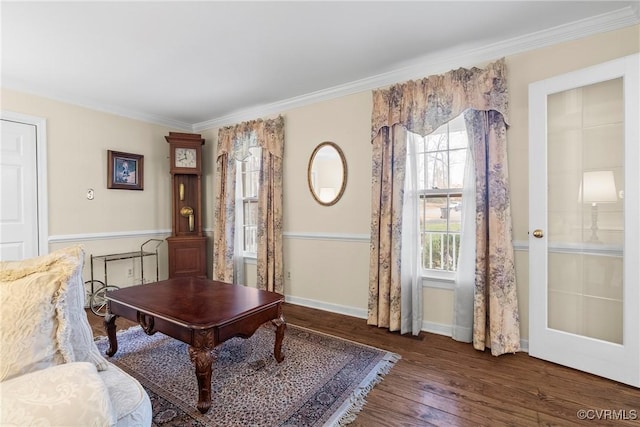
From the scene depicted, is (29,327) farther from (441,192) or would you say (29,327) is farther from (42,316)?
(441,192)

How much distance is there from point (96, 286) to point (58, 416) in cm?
348

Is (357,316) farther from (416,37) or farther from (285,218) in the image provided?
(416,37)

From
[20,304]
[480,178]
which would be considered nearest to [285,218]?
[480,178]

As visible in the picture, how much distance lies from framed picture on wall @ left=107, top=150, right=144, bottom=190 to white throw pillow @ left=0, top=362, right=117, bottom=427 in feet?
11.3

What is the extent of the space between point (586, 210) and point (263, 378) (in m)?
2.55

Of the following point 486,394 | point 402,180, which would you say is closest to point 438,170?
point 402,180

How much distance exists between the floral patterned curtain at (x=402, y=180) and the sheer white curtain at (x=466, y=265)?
4.0 inches

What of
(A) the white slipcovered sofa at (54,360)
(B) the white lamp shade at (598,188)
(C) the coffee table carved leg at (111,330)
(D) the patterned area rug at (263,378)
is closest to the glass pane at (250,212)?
(D) the patterned area rug at (263,378)

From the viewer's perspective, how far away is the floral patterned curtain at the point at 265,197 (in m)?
3.59

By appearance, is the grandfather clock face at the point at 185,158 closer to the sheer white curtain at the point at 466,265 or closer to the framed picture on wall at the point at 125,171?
the framed picture on wall at the point at 125,171

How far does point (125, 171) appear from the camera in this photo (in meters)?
3.85

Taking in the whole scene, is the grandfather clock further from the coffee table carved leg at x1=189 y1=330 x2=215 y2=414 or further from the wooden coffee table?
the coffee table carved leg at x1=189 y1=330 x2=215 y2=414

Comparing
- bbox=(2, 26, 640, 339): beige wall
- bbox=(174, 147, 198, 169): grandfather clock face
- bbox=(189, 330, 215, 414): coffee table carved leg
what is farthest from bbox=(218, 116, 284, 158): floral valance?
bbox=(189, 330, 215, 414): coffee table carved leg

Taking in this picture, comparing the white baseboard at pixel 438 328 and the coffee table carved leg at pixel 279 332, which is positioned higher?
the coffee table carved leg at pixel 279 332
